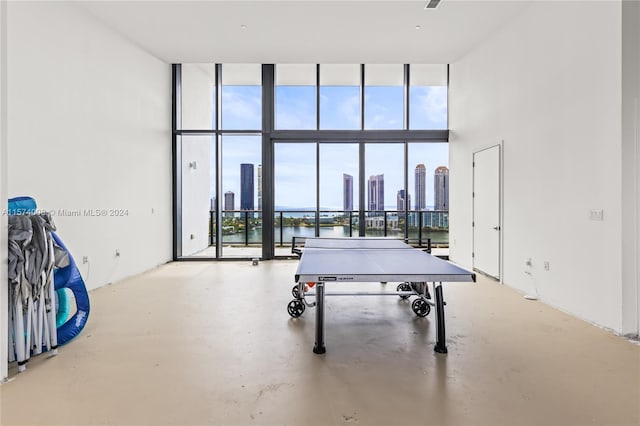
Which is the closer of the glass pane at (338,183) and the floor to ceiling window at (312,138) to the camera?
the floor to ceiling window at (312,138)

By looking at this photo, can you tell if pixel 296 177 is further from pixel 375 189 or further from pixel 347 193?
pixel 375 189

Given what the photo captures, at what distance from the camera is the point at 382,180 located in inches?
259

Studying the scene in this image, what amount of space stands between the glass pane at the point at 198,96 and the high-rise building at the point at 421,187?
4.31 m

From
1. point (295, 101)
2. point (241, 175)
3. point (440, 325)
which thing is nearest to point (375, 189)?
point (295, 101)

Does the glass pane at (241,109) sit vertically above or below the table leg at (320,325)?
above

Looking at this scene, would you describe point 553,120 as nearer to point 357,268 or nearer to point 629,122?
point 629,122

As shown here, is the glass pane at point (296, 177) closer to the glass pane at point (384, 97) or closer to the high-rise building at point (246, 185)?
the high-rise building at point (246, 185)

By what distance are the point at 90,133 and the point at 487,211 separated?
580 centimetres

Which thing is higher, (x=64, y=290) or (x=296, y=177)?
(x=296, y=177)

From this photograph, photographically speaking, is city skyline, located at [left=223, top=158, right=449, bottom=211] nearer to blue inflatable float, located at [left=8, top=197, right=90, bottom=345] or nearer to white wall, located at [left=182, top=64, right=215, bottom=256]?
white wall, located at [left=182, top=64, right=215, bottom=256]

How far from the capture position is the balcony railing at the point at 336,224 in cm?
673

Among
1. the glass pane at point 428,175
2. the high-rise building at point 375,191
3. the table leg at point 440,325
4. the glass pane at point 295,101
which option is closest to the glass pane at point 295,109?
the glass pane at point 295,101

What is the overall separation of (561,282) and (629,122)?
1.72m

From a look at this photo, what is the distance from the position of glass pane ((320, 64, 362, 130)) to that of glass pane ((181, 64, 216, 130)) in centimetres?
221
